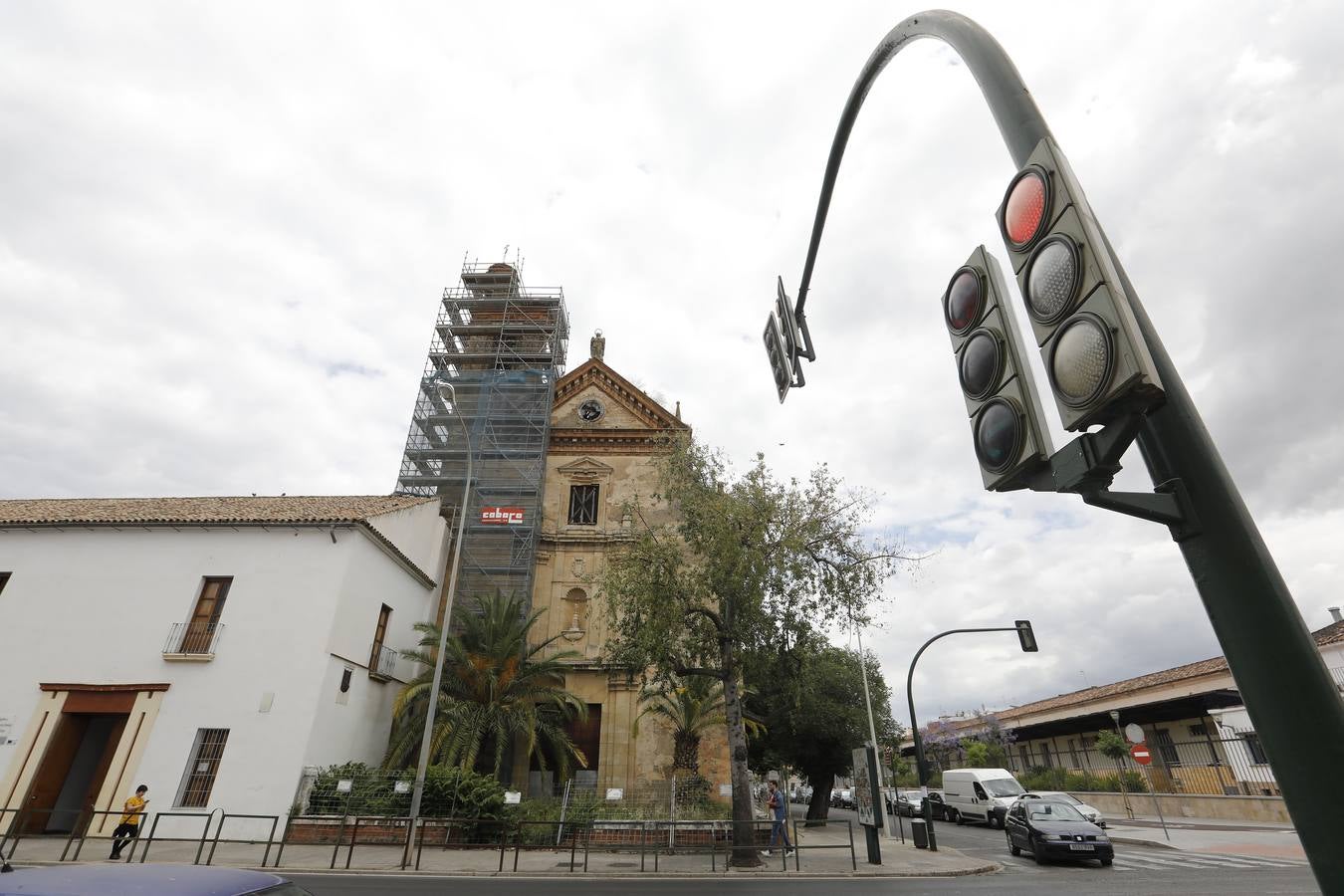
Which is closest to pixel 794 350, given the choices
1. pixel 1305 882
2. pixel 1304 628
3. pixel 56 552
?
pixel 1304 628

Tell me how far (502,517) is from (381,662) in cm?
756

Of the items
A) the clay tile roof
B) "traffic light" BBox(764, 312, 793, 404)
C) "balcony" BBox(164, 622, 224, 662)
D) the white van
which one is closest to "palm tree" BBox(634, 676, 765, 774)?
the clay tile roof

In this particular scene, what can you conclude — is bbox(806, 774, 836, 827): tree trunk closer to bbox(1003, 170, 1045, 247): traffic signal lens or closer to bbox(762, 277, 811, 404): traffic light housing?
bbox(762, 277, 811, 404): traffic light housing

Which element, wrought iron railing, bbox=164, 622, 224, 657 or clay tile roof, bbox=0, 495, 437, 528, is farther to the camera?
clay tile roof, bbox=0, 495, 437, 528

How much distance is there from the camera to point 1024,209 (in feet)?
6.89

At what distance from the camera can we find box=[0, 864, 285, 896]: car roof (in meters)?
3.79

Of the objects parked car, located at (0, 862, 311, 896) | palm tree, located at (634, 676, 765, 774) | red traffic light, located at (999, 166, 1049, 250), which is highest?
palm tree, located at (634, 676, 765, 774)

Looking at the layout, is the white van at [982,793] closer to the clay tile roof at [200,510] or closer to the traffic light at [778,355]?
the clay tile roof at [200,510]

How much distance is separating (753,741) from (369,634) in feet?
75.7

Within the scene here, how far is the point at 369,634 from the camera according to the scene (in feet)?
72.4

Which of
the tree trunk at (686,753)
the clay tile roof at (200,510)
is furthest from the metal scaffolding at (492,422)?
the tree trunk at (686,753)

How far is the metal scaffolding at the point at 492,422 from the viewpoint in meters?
28.3

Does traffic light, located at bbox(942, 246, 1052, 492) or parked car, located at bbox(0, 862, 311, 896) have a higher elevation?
traffic light, located at bbox(942, 246, 1052, 492)

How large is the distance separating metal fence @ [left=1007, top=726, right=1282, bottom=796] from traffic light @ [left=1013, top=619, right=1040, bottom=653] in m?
5.73
